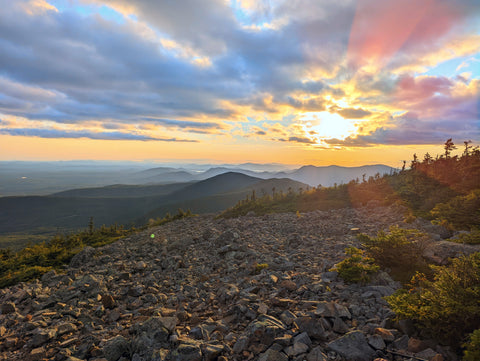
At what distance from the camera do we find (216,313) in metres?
6.67

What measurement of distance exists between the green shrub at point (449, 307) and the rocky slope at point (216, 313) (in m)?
0.32

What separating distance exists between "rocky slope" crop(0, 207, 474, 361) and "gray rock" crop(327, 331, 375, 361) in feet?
0.06

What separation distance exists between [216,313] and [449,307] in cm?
542

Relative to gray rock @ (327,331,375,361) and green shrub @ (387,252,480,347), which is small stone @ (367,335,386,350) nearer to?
gray rock @ (327,331,375,361)

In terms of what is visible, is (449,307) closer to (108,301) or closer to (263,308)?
(263,308)

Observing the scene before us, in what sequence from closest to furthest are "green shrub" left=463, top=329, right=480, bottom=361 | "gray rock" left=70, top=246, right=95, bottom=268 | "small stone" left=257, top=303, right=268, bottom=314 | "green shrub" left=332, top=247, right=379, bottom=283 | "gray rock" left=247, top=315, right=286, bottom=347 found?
"green shrub" left=463, top=329, right=480, bottom=361 < "gray rock" left=247, top=315, right=286, bottom=347 < "small stone" left=257, top=303, right=268, bottom=314 < "green shrub" left=332, top=247, right=379, bottom=283 < "gray rock" left=70, top=246, right=95, bottom=268

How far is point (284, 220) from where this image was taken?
20.5 meters

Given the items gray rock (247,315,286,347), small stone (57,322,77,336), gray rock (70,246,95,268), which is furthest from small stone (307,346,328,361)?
gray rock (70,246,95,268)

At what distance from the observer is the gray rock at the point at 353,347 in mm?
4199

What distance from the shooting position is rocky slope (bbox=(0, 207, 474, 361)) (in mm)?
4639

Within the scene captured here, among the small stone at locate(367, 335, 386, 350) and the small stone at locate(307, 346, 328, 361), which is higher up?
the small stone at locate(367, 335, 386, 350)

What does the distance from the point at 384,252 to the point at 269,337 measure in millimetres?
5520

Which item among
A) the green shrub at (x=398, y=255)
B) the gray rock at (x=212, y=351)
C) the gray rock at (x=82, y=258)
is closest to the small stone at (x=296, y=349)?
the gray rock at (x=212, y=351)

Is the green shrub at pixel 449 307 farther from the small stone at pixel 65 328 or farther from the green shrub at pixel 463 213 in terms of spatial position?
the green shrub at pixel 463 213
